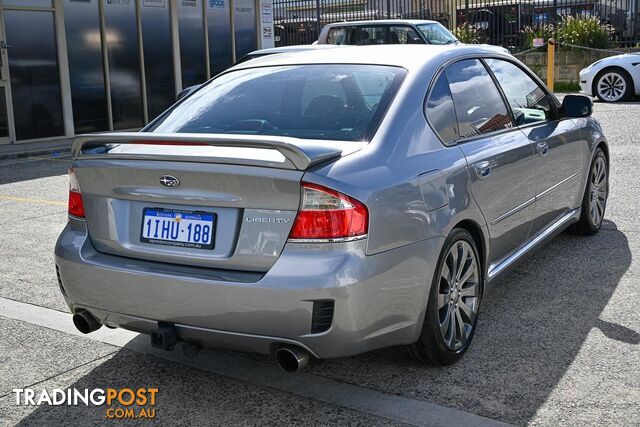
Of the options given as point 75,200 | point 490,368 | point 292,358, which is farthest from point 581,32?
point 292,358

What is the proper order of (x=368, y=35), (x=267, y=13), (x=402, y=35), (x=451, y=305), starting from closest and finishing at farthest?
(x=451, y=305), (x=402, y=35), (x=368, y=35), (x=267, y=13)

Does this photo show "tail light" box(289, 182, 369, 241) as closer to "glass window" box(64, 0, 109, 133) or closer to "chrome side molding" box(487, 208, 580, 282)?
"chrome side molding" box(487, 208, 580, 282)

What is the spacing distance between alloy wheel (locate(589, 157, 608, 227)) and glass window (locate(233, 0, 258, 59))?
1445 cm

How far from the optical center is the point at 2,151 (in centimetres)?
1394

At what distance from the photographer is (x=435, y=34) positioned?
1739cm

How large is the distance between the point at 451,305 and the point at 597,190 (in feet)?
9.67

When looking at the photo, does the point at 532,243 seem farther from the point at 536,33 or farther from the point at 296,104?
the point at 536,33

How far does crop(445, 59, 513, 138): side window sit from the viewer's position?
440 centimetres

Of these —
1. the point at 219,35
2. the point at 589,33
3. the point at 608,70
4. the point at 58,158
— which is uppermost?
the point at 219,35

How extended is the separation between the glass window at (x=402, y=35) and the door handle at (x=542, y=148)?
12152 millimetres

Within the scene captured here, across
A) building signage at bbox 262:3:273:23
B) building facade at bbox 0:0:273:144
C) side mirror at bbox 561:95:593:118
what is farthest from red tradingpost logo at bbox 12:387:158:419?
building signage at bbox 262:3:273:23

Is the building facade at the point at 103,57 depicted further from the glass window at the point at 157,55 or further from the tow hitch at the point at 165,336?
the tow hitch at the point at 165,336

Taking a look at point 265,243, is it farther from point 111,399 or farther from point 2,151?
point 2,151

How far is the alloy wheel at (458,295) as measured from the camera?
13.0 ft
